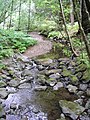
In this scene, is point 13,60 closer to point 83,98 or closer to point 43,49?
A: point 43,49

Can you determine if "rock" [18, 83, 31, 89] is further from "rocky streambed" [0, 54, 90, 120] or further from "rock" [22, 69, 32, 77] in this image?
"rock" [22, 69, 32, 77]

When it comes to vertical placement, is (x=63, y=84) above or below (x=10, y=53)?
below

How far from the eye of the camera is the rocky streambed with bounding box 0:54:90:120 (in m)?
5.64

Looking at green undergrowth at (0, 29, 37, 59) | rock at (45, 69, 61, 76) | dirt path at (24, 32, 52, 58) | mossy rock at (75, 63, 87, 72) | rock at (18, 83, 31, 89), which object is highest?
green undergrowth at (0, 29, 37, 59)

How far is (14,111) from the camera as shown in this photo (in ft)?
18.9

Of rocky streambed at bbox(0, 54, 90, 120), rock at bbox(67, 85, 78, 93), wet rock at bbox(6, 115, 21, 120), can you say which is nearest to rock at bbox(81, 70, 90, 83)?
rocky streambed at bbox(0, 54, 90, 120)

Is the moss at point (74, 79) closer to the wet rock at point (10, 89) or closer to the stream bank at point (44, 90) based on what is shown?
the stream bank at point (44, 90)

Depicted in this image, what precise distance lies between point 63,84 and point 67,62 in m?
2.37

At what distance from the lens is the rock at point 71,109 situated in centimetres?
548

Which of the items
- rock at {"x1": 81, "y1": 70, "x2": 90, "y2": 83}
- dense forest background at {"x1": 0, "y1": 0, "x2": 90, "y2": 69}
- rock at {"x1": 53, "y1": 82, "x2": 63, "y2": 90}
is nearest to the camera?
rock at {"x1": 53, "y1": 82, "x2": 63, "y2": 90}

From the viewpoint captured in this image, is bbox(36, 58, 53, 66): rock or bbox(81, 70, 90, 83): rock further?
bbox(36, 58, 53, 66): rock

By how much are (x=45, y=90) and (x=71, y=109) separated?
1622mm

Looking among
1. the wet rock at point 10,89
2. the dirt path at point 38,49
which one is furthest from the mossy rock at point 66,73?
the dirt path at point 38,49

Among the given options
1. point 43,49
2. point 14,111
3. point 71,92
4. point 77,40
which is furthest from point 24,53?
point 14,111
